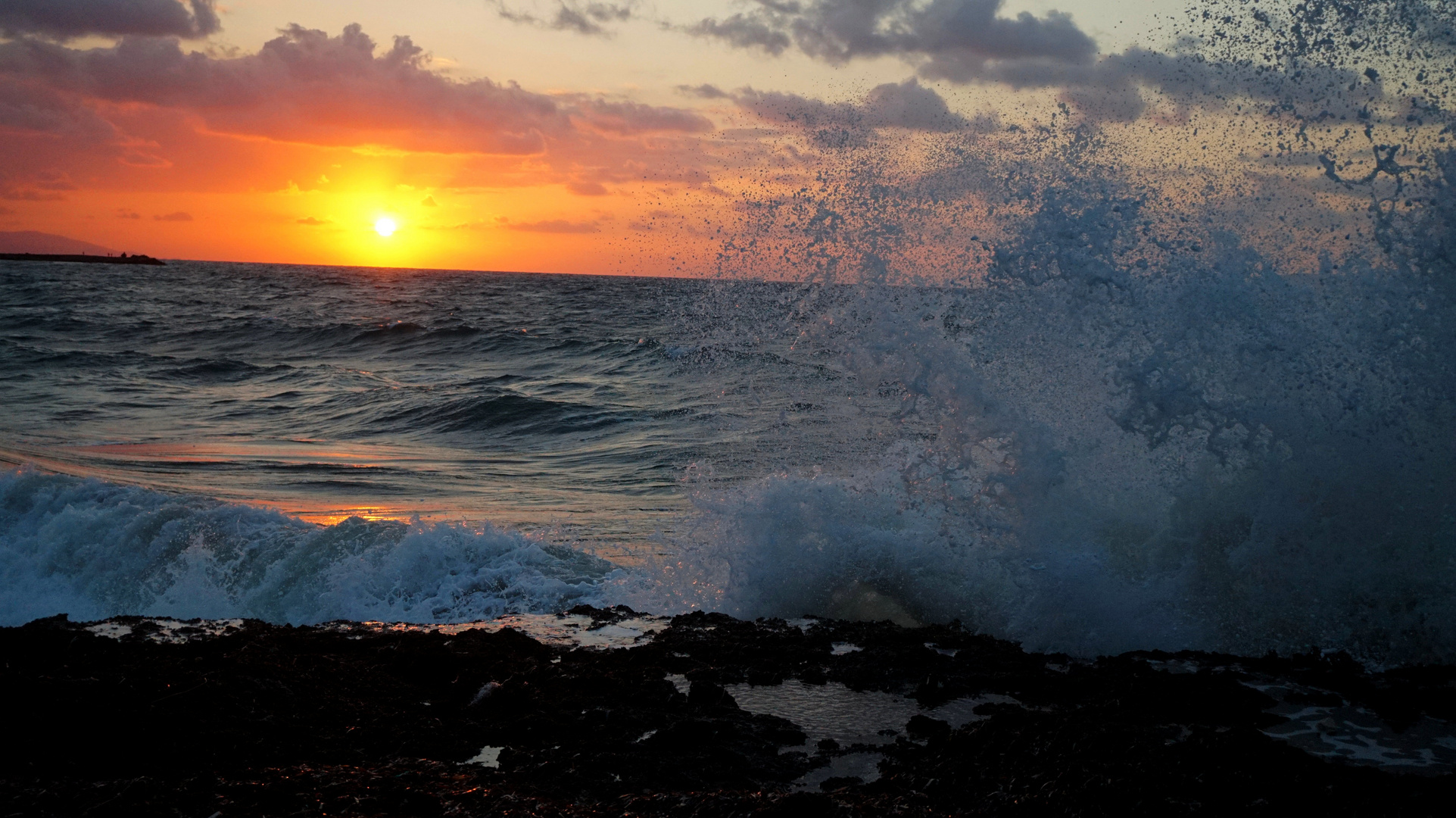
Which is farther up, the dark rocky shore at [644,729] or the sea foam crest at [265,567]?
the dark rocky shore at [644,729]

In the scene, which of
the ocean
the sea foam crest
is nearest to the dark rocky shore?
the ocean

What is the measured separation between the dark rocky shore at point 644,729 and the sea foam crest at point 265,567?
166 centimetres

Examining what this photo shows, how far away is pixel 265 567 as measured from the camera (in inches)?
290

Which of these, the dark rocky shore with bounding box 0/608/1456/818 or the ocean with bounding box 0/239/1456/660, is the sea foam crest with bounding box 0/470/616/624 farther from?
the dark rocky shore with bounding box 0/608/1456/818

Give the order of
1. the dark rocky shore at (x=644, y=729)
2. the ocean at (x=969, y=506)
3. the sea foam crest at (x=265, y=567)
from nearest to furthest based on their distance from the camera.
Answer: the dark rocky shore at (x=644, y=729)
the ocean at (x=969, y=506)
the sea foam crest at (x=265, y=567)

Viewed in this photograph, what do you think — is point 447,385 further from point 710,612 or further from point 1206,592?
point 1206,592

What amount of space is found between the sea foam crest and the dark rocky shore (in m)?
1.66

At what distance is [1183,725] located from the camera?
4.03m

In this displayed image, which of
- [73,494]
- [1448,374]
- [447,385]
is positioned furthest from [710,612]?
[447,385]

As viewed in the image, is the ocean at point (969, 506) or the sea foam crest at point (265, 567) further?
the sea foam crest at point (265, 567)

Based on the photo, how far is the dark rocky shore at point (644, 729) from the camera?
9.98 feet

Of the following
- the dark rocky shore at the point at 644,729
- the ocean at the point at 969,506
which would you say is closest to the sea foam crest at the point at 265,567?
the ocean at the point at 969,506

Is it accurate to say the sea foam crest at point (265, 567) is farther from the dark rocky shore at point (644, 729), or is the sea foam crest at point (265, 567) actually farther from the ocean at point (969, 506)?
the dark rocky shore at point (644, 729)

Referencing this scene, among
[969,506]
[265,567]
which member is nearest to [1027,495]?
[969,506]
